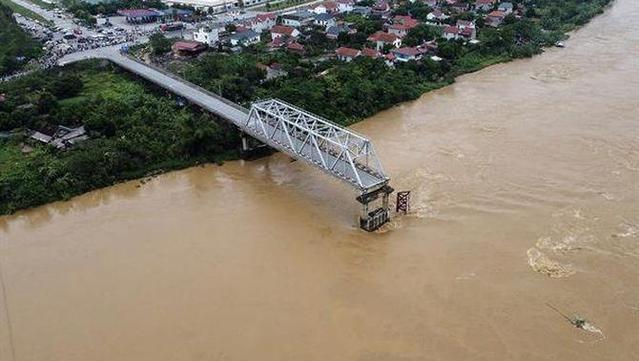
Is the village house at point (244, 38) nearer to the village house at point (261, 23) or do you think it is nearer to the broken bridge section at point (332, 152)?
the village house at point (261, 23)

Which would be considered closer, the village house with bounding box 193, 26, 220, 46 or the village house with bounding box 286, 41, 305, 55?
the village house with bounding box 286, 41, 305, 55

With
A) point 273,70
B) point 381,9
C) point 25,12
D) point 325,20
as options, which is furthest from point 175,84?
point 25,12

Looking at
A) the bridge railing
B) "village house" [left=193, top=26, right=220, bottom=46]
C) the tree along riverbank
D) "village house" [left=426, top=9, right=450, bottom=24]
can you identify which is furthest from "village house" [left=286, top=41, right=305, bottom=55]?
"village house" [left=426, top=9, right=450, bottom=24]

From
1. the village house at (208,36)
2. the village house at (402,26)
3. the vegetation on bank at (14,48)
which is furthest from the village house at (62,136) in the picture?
the village house at (402,26)

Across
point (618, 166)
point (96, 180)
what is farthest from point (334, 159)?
point (618, 166)

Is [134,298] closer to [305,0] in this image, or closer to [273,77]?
[273,77]

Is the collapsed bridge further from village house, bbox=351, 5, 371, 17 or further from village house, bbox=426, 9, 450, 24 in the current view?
village house, bbox=426, 9, 450, 24

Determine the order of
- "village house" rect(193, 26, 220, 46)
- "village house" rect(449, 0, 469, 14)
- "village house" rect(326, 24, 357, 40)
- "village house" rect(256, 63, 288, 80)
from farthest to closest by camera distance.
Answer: "village house" rect(449, 0, 469, 14)
"village house" rect(326, 24, 357, 40)
"village house" rect(193, 26, 220, 46)
"village house" rect(256, 63, 288, 80)
